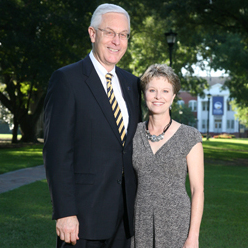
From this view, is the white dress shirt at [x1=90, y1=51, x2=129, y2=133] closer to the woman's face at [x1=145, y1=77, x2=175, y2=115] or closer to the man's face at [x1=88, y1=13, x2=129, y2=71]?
the man's face at [x1=88, y1=13, x2=129, y2=71]

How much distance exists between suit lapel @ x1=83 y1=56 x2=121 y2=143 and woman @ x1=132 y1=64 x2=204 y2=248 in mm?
358

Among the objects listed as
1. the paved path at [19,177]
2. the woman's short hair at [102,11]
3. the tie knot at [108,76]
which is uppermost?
Answer: the woman's short hair at [102,11]

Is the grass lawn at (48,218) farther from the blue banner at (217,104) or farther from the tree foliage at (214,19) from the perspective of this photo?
the blue banner at (217,104)

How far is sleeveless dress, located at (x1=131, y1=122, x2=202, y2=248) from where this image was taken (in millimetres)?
3213

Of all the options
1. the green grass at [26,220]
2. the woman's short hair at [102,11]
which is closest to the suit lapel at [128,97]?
the woman's short hair at [102,11]

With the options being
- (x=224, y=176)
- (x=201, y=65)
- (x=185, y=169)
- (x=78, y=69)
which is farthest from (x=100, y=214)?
(x=201, y=65)

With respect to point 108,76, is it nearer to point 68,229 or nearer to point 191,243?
point 68,229

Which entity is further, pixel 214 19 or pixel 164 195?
pixel 214 19

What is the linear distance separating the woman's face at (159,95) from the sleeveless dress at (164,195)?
0.93 ft

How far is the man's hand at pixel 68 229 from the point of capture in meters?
2.95

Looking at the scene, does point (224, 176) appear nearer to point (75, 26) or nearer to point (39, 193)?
point (39, 193)

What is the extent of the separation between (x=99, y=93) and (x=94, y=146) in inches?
18.0

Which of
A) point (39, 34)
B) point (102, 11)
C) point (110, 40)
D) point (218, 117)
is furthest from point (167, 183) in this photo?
point (218, 117)

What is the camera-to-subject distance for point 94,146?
3.11 meters
